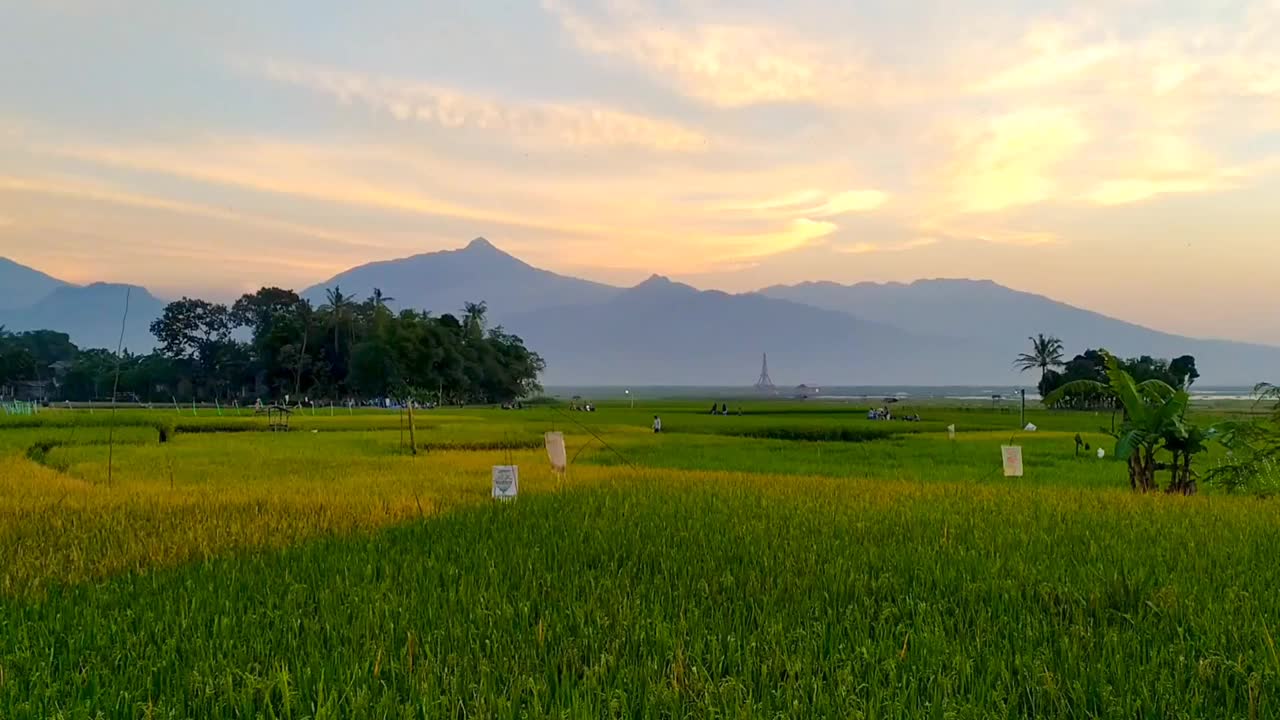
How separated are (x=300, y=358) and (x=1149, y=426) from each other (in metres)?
64.8

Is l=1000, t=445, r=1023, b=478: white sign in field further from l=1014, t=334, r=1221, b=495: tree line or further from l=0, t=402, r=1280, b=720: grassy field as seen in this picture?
l=0, t=402, r=1280, b=720: grassy field

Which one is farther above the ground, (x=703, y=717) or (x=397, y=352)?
(x=397, y=352)

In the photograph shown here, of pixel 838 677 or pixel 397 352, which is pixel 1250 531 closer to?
pixel 838 677

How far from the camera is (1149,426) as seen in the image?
8.55 metres

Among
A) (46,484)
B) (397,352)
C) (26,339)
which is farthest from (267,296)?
(46,484)

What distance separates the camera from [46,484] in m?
9.29

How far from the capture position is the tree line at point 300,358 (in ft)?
208

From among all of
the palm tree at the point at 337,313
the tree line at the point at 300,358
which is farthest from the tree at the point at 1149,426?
the palm tree at the point at 337,313

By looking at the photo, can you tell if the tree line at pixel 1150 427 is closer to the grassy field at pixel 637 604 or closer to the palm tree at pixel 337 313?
the grassy field at pixel 637 604

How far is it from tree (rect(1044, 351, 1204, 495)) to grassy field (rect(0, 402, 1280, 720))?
70 cm

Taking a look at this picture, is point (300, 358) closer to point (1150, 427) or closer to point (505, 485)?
point (505, 485)

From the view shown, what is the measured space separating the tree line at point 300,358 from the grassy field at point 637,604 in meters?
52.0

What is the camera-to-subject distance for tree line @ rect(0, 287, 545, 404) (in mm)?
63312

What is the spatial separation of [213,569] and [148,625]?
3.89 ft
